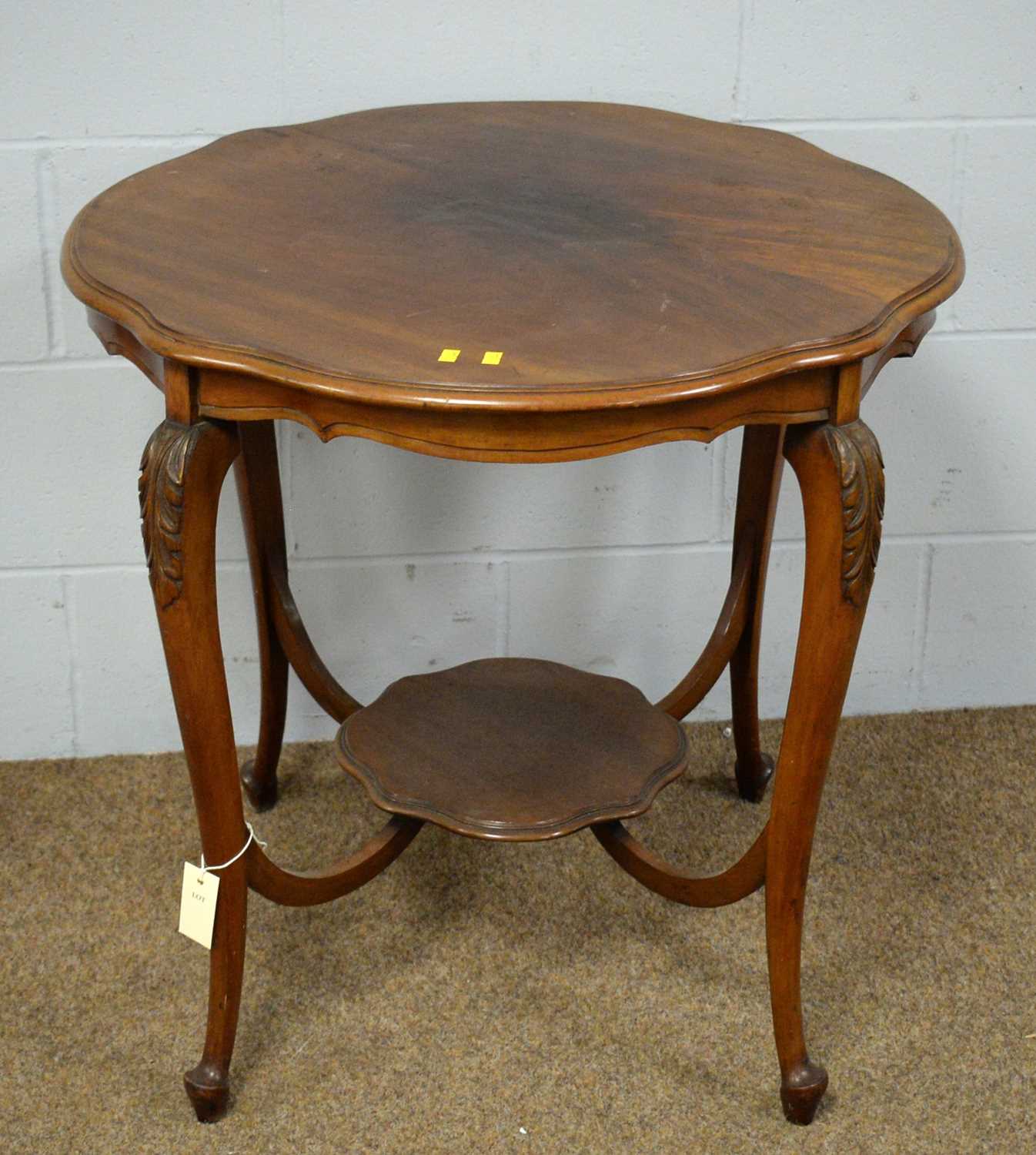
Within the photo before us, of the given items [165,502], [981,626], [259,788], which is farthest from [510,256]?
[981,626]

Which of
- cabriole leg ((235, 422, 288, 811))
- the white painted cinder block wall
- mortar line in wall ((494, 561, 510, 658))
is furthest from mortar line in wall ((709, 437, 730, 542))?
cabriole leg ((235, 422, 288, 811))

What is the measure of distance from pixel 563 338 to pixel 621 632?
3.12ft

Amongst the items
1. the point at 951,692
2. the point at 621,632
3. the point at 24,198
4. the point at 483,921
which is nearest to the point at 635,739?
the point at 483,921

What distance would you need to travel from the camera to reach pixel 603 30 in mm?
1695

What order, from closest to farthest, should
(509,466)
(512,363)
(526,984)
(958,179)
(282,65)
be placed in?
(512,363), (526,984), (282,65), (958,179), (509,466)

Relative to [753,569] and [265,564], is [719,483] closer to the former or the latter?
[753,569]

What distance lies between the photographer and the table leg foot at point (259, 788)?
184 cm

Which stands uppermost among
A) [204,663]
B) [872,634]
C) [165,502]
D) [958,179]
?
[958,179]

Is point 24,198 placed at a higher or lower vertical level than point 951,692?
higher

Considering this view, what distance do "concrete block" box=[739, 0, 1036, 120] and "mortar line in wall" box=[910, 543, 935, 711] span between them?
579mm

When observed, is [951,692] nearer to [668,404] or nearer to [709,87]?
[709,87]

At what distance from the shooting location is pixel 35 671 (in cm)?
193

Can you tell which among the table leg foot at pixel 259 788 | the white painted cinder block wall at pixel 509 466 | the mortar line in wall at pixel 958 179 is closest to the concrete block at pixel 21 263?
the white painted cinder block wall at pixel 509 466

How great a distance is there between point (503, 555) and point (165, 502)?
79 cm
